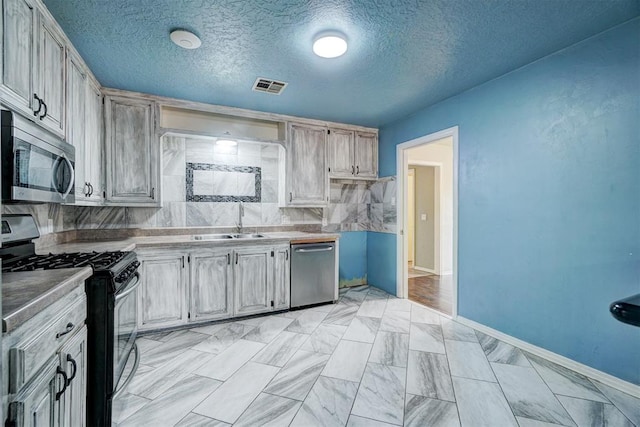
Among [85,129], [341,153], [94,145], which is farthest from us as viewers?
[341,153]

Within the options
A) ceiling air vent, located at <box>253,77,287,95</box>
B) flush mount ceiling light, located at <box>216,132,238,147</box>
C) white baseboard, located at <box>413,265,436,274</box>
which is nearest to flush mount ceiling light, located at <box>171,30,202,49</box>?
ceiling air vent, located at <box>253,77,287,95</box>

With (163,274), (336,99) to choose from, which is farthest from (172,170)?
(336,99)

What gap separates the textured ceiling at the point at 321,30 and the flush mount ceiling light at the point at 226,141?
0.51 m

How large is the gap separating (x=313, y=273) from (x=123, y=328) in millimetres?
2097

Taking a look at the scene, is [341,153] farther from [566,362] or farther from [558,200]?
[566,362]

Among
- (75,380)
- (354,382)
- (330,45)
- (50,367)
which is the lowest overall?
(354,382)

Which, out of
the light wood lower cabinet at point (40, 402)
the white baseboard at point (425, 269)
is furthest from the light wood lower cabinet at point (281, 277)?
the white baseboard at point (425, 269)

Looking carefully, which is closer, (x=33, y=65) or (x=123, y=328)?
(x=33, y=65)

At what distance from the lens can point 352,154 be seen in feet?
14.2

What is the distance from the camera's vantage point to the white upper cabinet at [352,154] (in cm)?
418

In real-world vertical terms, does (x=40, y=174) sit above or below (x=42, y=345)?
above

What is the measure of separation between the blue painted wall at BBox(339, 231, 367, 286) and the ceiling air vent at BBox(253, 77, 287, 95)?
7.45 ft

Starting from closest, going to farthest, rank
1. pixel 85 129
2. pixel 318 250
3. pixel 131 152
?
pixel 85 129, pixel 131 152, pixel 318 250

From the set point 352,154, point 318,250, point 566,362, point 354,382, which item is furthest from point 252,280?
point 566,362
